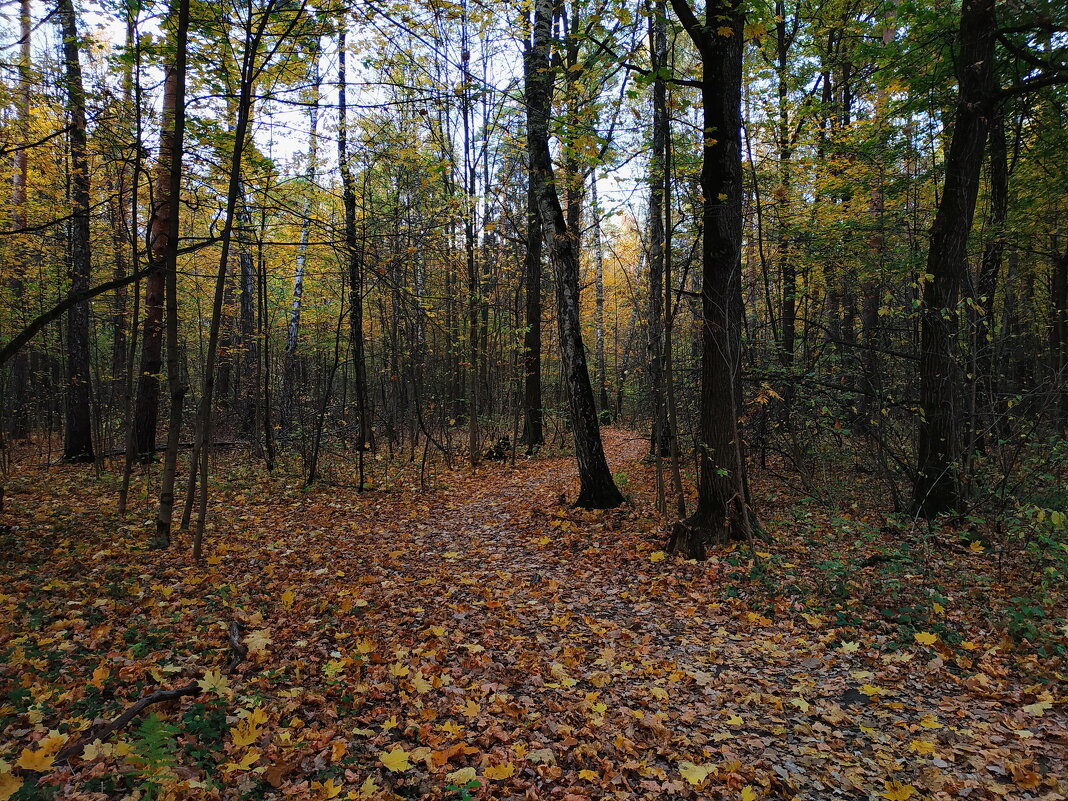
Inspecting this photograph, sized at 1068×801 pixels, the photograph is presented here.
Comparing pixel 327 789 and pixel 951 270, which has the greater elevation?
pixel 951 270

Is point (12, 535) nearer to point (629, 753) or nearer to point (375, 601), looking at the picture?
point (375, 601)

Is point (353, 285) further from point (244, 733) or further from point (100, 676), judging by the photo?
point (244, 733)

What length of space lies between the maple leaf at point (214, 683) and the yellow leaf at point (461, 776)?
167 cm

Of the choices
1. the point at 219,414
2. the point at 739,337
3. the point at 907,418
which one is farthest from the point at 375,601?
the point at 219,414

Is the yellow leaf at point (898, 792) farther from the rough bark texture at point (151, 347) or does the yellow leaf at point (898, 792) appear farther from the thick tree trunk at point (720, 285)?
the rough bark texture at point (151, 347)

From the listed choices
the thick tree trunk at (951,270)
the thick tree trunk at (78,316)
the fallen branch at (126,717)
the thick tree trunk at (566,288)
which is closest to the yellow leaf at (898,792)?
the fallen branch at (126,717)

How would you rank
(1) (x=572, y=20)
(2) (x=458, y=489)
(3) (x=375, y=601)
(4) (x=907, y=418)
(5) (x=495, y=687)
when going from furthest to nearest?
1. (1) (x=572, y=20)
2. (2) (x=458, y=489)
3. (4) (x=907, y=418)
4. (3) (x=375, y=601)
5. (5) (x=495, y=687)

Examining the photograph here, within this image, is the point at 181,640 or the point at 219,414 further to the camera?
the point at 219,414

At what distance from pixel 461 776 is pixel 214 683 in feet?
5.98

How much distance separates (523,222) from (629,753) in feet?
49.2

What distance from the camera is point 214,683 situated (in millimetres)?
3350

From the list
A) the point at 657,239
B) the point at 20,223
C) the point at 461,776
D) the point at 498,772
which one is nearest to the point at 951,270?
the point at 657,239

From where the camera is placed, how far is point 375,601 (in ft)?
16.8

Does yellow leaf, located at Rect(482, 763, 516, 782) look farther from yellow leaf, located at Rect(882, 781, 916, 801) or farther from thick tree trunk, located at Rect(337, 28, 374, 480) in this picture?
thick tree trunk, located at Rect(337, 28, 374, 480)
